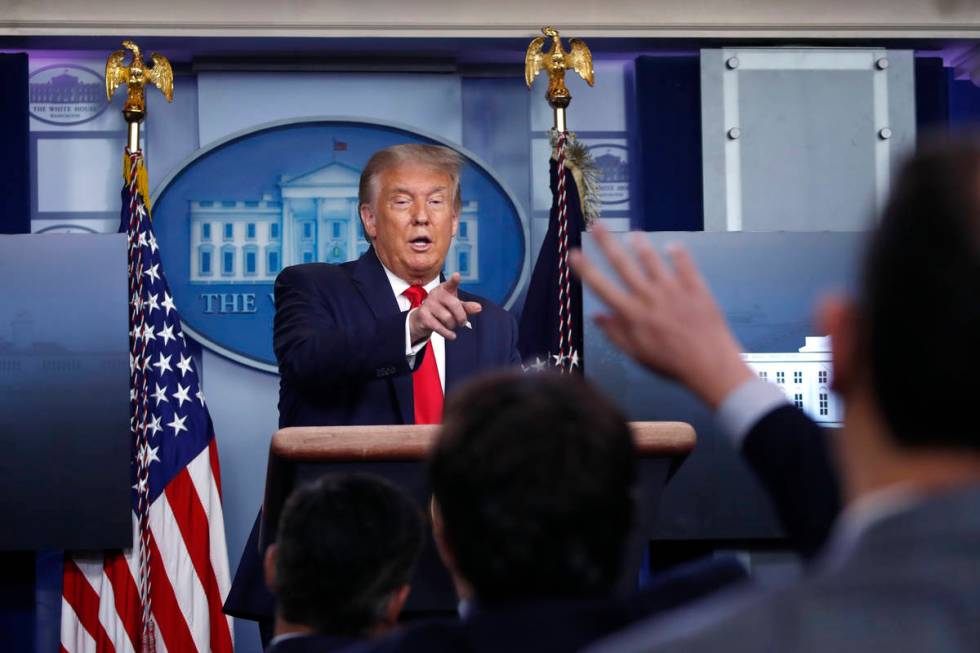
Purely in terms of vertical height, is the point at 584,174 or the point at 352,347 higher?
the point at 584,174

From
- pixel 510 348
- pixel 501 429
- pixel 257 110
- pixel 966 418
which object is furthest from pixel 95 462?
pixel 966 418

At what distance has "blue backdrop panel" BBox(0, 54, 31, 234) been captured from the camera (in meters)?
4.57

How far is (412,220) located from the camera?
127 inches

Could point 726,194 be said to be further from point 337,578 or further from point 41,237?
point 337,578

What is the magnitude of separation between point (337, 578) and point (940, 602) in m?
1.04

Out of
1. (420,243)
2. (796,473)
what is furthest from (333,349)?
(796,473)

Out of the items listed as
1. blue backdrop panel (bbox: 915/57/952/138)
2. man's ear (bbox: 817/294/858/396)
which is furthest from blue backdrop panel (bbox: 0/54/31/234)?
man's ear (bbox: 817/294/858/396)

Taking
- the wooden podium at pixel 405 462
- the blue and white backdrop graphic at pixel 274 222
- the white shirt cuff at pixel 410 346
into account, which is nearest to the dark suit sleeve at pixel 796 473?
the wooden podium at pixel 405 462

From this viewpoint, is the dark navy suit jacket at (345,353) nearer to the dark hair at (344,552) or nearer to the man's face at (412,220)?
the man's face at (412,220)

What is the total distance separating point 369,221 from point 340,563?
6.06 ft

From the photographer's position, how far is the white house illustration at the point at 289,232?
15.4 ft

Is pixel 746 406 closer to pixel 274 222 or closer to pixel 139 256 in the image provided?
pixel 139 256

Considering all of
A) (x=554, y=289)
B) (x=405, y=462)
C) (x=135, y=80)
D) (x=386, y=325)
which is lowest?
(x=405, y=462)

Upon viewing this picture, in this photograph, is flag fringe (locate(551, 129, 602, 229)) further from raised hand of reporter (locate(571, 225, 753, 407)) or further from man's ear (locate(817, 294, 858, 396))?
man's ear (locate(817, 294, 858, 396))
